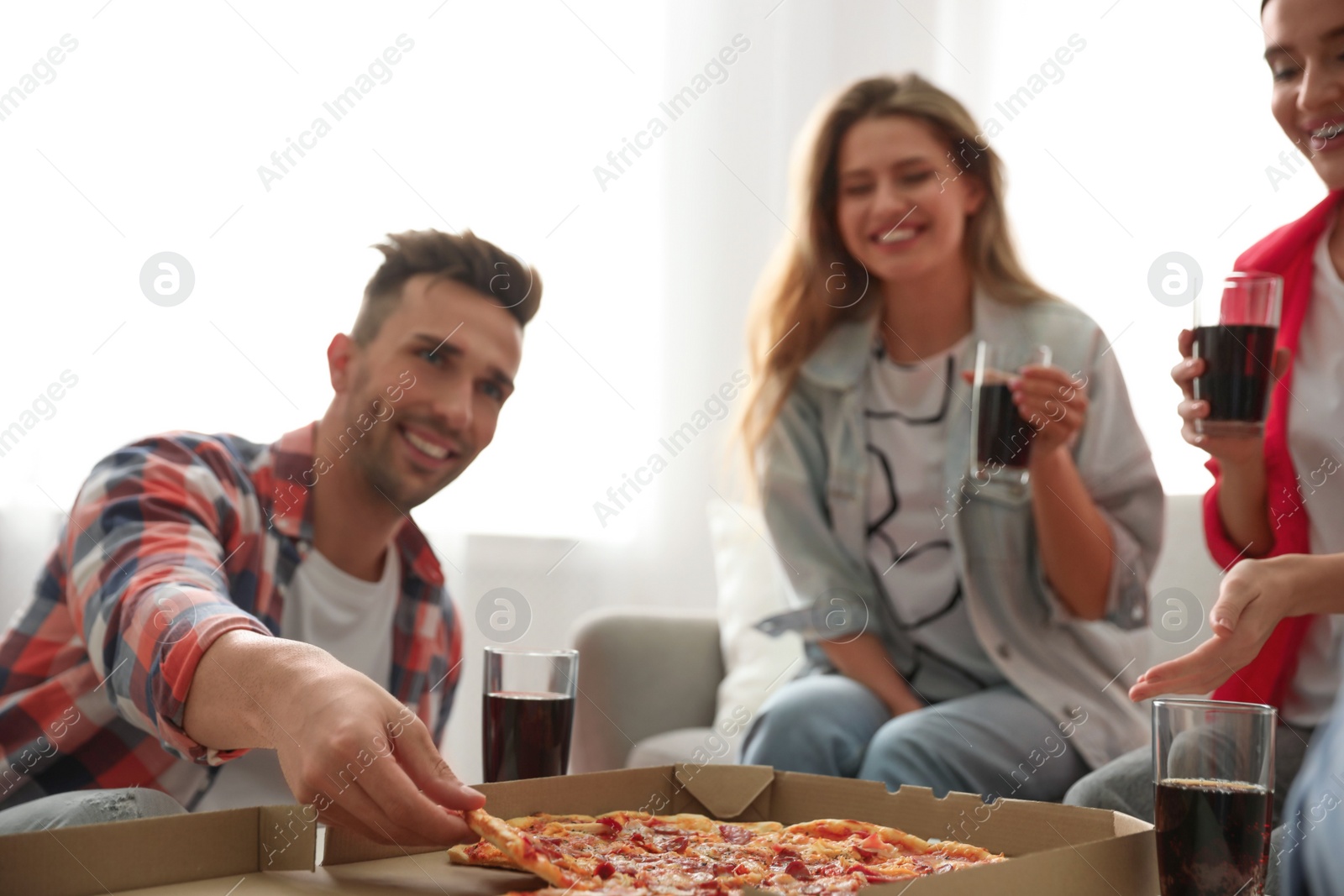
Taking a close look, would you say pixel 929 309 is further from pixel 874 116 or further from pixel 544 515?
pixel 544 515

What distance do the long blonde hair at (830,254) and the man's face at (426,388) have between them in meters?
0.43

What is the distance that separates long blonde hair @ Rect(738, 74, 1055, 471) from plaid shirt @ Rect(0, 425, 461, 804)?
2.30ft

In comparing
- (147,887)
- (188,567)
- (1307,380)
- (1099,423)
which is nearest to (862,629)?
(1099,423)

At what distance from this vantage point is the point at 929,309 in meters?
1.89

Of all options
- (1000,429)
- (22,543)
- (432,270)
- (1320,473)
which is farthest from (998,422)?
(22,543)

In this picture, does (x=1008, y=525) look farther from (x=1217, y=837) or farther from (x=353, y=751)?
(x=353, y=751)

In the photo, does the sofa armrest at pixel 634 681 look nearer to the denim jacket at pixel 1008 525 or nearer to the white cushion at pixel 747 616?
the white cushion at pixel 747 616

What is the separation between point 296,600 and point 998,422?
90cm

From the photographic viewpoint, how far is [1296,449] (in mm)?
1424

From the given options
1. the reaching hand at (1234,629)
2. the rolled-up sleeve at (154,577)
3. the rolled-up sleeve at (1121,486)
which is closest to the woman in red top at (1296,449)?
the rolled-up sleeve at (1121,486)

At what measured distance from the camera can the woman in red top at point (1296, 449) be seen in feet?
4.39

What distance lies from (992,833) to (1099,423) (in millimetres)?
958

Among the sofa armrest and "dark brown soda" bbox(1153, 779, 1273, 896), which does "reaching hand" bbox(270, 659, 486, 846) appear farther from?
the sofa armrest

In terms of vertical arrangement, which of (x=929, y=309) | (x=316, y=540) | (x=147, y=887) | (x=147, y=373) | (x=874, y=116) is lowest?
(x=147, y=887)
